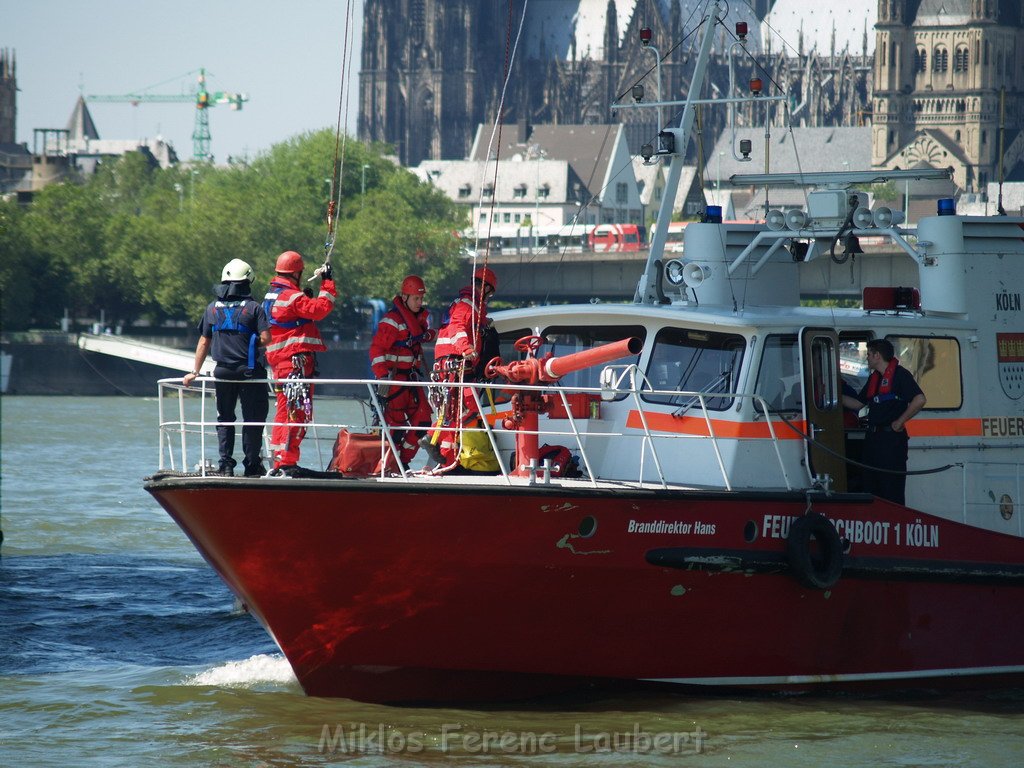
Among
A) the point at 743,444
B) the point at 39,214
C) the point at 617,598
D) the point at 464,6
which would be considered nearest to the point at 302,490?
the point at 617,598

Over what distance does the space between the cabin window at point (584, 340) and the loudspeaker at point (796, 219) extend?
201 cm

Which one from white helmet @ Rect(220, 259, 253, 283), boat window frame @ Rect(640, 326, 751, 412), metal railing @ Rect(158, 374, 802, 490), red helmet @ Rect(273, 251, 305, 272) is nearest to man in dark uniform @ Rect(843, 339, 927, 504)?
metal railing @ Rect(158, 374, 802, 490)

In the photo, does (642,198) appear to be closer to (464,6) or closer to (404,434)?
(464,6)

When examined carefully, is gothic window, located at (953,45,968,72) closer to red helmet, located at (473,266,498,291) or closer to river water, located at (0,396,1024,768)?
river water, located at (0,396,1024,768)

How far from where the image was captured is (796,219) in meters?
12.9

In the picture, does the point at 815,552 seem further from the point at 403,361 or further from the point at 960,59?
the point at 960,59

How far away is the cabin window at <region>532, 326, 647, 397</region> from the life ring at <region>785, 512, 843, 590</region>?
67.8 inches

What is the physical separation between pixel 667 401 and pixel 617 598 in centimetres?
155

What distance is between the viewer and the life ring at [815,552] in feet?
35.5

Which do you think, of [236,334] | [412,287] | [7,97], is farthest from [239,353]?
[7,97]

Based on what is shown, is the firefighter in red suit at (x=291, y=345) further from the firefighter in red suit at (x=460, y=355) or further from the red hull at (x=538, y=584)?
the firefighter in red suit at (x=460, y=355)

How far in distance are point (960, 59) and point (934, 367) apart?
385 ft

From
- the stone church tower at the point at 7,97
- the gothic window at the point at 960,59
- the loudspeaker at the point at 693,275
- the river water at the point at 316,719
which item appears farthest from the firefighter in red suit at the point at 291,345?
the stone church tower at the point at 7,97

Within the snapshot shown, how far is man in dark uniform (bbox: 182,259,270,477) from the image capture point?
10.9m
